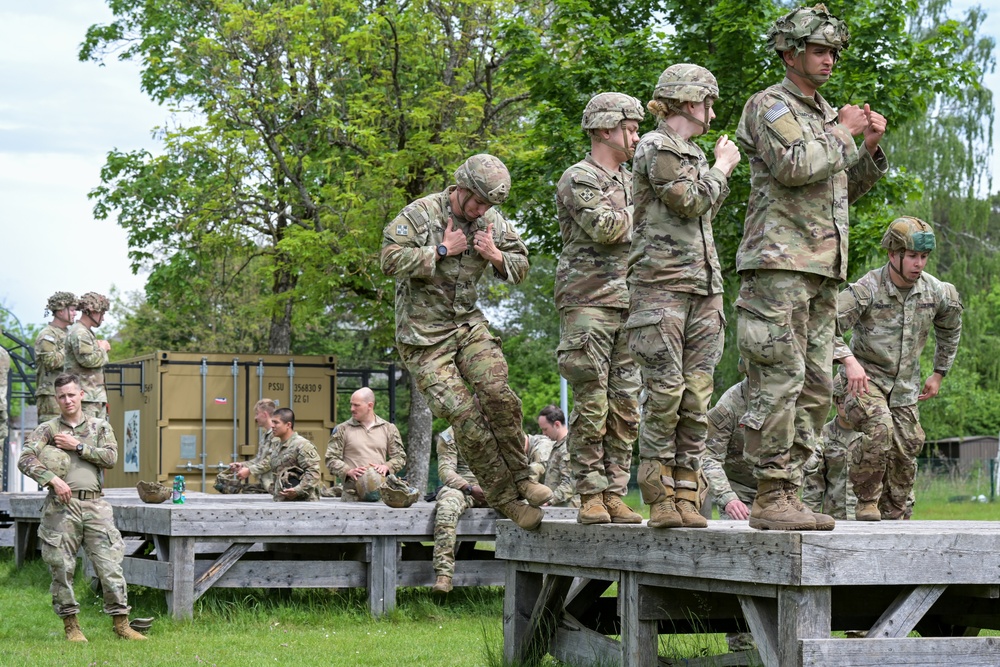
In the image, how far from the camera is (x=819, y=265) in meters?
6.05

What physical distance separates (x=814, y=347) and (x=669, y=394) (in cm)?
72

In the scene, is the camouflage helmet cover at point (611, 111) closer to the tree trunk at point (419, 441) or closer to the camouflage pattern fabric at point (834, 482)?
the camouflage pattern fabric at point (834, 482)

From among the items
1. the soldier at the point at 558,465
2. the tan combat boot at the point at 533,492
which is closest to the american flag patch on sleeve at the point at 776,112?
the tan combat boot at the point at 533,492

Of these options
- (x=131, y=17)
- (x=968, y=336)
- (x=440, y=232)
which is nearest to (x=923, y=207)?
(x=968, y=336)

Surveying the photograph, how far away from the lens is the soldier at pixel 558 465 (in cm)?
1191

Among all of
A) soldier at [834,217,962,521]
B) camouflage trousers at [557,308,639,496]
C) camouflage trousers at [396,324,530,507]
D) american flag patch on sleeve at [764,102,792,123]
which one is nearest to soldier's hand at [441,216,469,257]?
camouflage trousers at [396,324,530,507]

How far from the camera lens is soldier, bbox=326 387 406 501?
41.8 feet

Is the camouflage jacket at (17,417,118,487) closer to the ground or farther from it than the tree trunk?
farther from it

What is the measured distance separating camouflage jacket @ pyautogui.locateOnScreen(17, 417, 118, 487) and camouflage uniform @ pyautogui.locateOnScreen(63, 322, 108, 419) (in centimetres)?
431

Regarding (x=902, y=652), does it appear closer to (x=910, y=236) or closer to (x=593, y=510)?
(x=593, y=510)

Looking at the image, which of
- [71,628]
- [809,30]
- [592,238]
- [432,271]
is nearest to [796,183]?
[809,30]

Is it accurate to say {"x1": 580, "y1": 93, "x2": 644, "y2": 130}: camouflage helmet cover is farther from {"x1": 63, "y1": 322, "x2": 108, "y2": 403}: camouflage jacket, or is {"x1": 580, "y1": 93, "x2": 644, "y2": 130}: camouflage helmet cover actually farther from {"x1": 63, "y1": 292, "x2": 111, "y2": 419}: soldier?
{"x1": 63, "y1": 322, "x2": 108, "y2": 403}: camouflage jacket

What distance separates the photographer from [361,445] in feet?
42.4

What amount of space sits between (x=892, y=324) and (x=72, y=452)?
5984 mm
